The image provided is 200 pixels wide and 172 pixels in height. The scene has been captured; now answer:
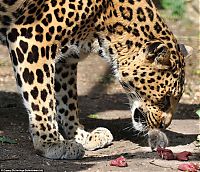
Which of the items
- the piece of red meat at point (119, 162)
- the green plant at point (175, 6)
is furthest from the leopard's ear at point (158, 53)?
the green plant at point (175, 6)

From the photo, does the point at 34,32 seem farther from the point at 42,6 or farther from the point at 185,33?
the point at 185,33

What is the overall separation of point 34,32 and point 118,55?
115 cm

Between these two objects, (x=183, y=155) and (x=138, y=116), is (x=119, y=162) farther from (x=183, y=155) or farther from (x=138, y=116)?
(x=138, y=116)

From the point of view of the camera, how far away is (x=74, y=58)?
27.6ft

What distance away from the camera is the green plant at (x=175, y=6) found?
1558 centimetres

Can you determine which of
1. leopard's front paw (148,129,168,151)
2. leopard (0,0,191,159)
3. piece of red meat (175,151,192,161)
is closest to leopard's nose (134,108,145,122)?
leopard (0,0,191,159)

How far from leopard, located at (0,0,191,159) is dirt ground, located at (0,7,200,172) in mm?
257

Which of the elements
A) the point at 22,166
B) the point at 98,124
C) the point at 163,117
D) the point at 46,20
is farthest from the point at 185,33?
the point at 22,166

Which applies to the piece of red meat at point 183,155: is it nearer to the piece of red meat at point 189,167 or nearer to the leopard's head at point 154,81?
the piece of red meat at point 189,167

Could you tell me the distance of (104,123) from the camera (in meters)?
9.69

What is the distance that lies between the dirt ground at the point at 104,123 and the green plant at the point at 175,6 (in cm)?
84

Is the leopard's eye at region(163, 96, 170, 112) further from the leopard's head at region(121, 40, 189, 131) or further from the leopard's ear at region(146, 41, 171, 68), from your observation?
the leopard's ear at region(146, 41, 171, 68)

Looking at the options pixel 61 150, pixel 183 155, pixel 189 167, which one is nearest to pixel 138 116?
pixel 183 155

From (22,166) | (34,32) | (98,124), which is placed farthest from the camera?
(98,124)
